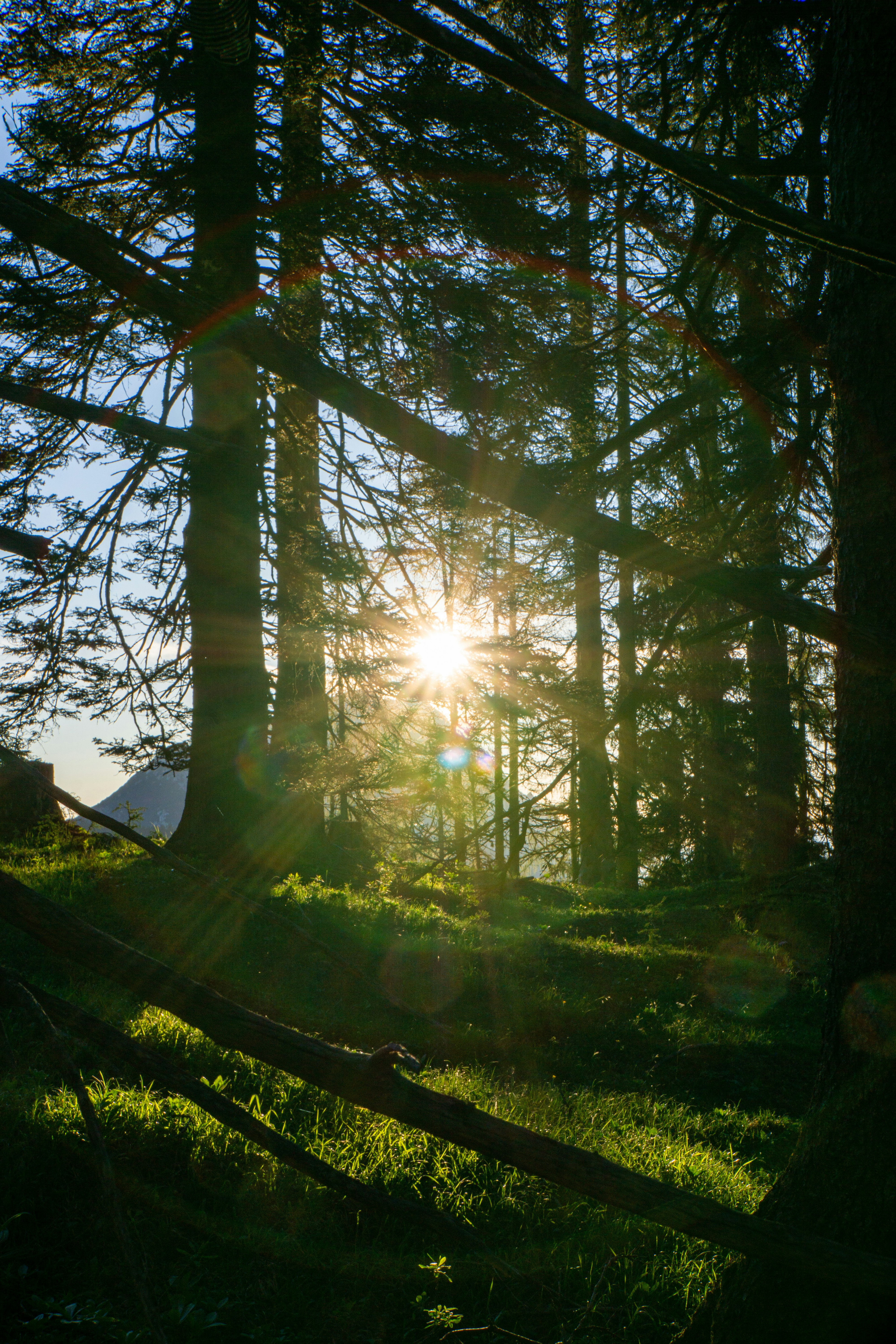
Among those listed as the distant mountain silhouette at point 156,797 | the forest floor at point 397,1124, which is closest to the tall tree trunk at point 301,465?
the forest floor at point 397,1124

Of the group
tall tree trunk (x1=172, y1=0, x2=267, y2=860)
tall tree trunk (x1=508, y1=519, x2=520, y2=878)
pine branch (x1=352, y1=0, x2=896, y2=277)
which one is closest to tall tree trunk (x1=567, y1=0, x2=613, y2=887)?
pine branch (x1=352, y1=0, x2=896, y2=277)

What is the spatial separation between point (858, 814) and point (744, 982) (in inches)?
236

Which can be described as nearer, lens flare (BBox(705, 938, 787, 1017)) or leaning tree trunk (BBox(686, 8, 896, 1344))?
leaning tree trunk (BBox(686, 8, 896, 1344))

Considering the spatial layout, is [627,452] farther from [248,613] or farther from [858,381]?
[248,613]

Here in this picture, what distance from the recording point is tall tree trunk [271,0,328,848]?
7758 millimetres

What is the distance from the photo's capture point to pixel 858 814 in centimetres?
238

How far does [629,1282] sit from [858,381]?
3.29m

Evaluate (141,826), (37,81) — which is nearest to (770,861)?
(141,826)

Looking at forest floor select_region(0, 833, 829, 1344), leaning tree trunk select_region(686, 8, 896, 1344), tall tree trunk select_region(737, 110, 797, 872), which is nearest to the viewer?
leaning tree trunk select_region(686, 8, 896, 1344)

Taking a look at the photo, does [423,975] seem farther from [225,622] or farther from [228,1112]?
[228,1112]

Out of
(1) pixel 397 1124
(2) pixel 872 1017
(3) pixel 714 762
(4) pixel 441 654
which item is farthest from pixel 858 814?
(3) pixel 714 762

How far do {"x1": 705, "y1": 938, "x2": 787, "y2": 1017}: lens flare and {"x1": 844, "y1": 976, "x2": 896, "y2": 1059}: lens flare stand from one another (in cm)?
496

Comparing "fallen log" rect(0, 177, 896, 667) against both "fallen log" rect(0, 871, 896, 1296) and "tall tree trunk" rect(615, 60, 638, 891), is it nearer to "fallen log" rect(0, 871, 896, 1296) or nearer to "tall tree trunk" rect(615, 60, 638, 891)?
"tall tree trunk" rect(615, 60, 638, 891)

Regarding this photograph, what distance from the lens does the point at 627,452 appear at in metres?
5.82
